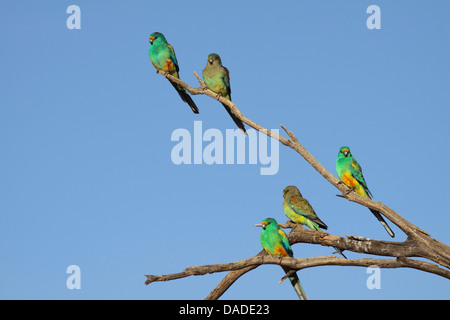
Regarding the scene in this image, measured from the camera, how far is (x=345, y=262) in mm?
9578

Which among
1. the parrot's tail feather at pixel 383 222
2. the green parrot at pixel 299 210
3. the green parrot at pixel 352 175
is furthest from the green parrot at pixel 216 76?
the parrot's tail feather at pixel 383 222

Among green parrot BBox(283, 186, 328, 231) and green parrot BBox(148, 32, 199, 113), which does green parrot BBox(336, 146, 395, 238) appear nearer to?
green parrot BBox(283, 186, 328, 231)

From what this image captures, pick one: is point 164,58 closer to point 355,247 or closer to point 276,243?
point 276,243

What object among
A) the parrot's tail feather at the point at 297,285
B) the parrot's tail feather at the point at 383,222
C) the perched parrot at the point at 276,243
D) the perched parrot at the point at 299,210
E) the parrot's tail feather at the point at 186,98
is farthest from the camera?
the parrot's tail feather at the point at 186,98

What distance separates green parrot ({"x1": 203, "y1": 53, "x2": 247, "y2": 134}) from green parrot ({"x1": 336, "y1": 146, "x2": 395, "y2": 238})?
2671 mm

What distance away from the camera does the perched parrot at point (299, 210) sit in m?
10.7

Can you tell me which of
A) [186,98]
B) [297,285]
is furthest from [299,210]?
[186,98]

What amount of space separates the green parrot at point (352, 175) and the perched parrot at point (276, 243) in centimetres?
185

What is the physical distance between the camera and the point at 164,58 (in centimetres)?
1202

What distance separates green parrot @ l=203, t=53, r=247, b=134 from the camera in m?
11.8

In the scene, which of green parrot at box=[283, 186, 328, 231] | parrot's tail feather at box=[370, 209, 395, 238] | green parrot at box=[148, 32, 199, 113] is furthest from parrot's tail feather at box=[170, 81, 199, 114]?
parrot's tail feather at box=[370, 209, 395, 238]

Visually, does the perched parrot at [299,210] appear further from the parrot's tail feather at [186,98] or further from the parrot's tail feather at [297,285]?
the parrot's tail feather at [186,98]

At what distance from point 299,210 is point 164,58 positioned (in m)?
4.37
